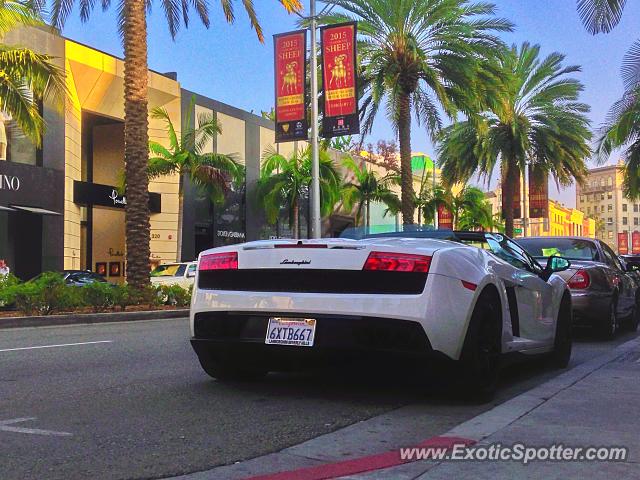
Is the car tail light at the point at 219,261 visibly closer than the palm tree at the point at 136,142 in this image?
Yes

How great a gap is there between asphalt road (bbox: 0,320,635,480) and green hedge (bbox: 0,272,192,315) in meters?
6.61

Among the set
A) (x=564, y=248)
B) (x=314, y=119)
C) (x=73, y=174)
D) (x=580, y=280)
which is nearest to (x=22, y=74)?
(x=314, y=119)

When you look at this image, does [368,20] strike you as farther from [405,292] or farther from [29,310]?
[405,292]

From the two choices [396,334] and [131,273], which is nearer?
[396,334]

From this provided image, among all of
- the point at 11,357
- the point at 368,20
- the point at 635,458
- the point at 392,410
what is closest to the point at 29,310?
the point at 11,357

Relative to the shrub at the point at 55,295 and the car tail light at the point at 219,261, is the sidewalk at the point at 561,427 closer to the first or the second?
the car tail light at the point at 219,261

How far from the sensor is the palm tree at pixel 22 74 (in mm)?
16844

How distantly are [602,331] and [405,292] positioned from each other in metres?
6.46

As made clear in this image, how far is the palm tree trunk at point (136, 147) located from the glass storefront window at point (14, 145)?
26.7ft

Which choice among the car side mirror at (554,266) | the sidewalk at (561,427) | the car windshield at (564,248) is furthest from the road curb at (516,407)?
the car windshield at (564,248)

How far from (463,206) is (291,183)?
66.6 ft

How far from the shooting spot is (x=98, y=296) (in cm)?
1559

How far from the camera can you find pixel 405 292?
488 centimetres

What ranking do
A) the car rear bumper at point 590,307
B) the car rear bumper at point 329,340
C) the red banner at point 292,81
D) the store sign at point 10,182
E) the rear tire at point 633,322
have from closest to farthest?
the car rear bumper at point 329,340
the car rear bumper at point 590,307
the rear tire at point 633,322
the red banner at point 292,81
the store sign at point 10,182
